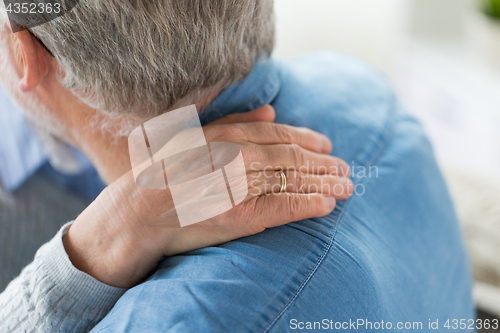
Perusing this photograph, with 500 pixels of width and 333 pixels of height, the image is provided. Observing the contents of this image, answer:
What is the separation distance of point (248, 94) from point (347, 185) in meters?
0.22

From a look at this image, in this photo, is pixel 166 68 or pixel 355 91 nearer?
pixel 166 68

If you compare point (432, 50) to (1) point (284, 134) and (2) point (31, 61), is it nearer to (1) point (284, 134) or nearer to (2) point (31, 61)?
(1) point (284, 134)

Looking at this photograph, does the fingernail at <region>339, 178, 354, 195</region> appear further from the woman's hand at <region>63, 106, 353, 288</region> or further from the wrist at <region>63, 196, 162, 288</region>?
the wrist at <region>63, 196, 162, 288</region>

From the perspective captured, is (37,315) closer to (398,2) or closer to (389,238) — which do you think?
(389,238)

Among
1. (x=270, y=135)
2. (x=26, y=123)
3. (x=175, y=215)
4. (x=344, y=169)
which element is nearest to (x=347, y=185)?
(x=344, y=169)

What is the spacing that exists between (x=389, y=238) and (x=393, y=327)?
0.14 m

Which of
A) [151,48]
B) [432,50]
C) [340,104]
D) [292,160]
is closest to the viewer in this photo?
[151,48]

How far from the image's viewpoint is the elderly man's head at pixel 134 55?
0.49m

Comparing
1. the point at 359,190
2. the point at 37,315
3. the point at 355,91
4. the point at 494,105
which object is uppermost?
the point at 355,91

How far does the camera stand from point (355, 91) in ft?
2.58

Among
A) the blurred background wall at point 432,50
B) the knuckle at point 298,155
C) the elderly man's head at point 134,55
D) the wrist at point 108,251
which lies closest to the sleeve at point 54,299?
the wrist at point 108,251

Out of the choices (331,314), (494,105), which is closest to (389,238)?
(331,314)

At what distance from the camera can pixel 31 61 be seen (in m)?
0.55

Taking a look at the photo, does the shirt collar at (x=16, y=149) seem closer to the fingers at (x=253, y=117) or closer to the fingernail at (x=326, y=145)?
the fingers at (x=253, y=117)
